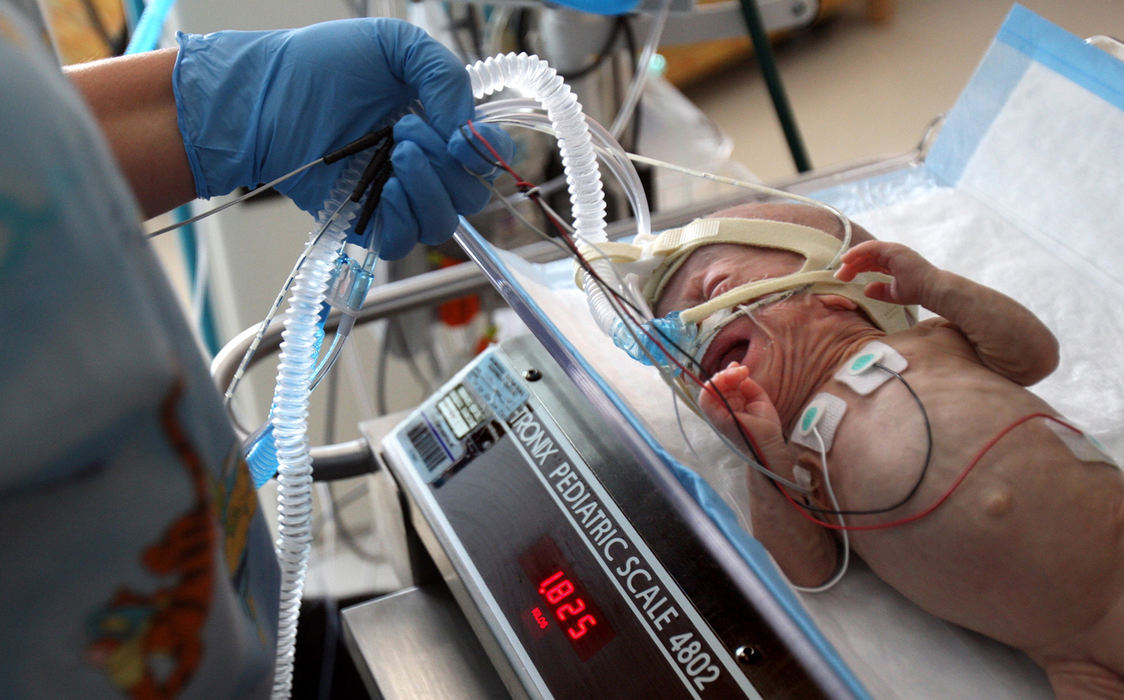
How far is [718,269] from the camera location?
1196 mm

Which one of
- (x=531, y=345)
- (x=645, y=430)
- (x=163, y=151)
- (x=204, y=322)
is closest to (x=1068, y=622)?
(x=645, y=430)

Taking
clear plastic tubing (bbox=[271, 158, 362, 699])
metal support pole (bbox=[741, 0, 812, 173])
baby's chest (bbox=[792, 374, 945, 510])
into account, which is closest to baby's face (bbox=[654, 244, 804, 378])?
baby's chest (bbox=[792, 374, 945, 510])

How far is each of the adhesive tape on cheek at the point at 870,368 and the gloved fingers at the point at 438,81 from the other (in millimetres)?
514

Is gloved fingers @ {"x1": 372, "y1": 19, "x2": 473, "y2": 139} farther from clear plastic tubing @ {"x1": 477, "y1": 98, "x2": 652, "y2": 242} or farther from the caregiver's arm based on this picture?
the caregiver's arm

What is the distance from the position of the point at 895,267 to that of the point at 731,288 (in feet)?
0.66

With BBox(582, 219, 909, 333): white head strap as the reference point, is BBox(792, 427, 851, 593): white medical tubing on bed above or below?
below

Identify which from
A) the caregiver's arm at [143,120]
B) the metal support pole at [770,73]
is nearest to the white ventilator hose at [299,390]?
the caregiver's arm at [143,120]

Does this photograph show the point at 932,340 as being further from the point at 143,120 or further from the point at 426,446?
the point at 143,120

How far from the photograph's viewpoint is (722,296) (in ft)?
3.73

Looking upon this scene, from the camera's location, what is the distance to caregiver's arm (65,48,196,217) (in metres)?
0.98

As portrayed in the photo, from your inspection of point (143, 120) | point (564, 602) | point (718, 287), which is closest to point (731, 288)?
point (718, 287)

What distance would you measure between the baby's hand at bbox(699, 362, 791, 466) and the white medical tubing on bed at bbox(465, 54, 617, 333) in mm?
146

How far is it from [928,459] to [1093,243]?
0.64m

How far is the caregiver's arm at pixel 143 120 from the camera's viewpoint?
98 cm
